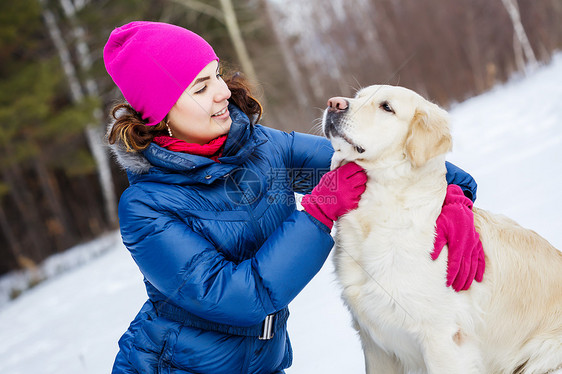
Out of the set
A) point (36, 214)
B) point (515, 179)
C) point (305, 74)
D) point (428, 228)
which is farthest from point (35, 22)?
point (428, 228)

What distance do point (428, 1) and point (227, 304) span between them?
40.9 ft

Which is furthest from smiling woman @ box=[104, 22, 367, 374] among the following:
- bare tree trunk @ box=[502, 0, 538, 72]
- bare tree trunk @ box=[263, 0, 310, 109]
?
bare tree trunk @ box=[263, 0, 310, 109]

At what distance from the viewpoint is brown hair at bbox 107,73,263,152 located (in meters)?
1.96

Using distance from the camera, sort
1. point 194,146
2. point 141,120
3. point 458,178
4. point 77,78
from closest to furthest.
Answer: point 194,146 → point 141,120 → point 458,178 → point 77,78

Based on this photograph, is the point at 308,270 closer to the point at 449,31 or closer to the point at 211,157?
the point at 211,157

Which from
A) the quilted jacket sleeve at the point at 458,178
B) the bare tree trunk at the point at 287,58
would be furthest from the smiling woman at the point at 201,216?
the bare tree trunk at the point at 287,58

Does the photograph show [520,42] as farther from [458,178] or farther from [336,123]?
[336,123]

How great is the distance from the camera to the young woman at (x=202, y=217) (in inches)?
70.0

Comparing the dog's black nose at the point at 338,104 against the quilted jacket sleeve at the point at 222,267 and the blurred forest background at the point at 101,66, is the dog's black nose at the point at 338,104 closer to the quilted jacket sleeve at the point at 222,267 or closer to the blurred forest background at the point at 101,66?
the quilted jacket sleeve at the point at 222,267

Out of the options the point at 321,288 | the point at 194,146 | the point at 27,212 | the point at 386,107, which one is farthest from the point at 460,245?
the point at 27,212

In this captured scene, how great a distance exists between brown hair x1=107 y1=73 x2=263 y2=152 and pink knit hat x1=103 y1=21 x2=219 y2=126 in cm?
6

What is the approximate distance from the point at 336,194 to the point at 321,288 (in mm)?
2078

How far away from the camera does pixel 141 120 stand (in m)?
2.14

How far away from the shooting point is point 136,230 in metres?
1.85
